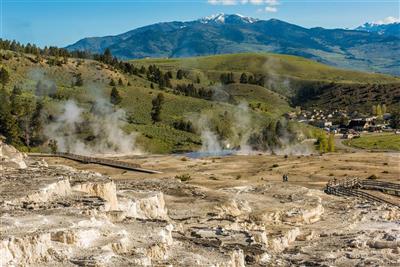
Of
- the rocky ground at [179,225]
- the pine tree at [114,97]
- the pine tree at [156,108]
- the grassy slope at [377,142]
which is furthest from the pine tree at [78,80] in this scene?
the rocky ground at [179,225]

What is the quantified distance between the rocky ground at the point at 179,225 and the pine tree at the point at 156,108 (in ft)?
276

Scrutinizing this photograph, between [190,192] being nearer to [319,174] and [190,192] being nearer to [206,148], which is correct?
[319,174]

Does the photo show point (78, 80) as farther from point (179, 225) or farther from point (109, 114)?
point (179, 225)

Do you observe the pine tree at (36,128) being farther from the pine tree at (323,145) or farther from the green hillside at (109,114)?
the pine tree at (323,145)

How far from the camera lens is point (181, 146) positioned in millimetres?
129000

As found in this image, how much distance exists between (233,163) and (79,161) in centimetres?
2282

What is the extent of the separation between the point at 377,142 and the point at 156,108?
49.9 meters

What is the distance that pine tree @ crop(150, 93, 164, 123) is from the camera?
142 m

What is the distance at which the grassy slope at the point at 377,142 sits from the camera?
12932 centimetres

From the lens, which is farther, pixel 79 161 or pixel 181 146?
Result: pixel 181 146

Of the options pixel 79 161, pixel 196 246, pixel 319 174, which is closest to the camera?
pixel 196 246

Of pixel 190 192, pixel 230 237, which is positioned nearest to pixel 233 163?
pixel 190 192

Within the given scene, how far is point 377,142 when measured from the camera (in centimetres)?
13788

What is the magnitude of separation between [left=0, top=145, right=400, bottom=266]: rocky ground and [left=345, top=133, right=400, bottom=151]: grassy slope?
7553 centimetres
